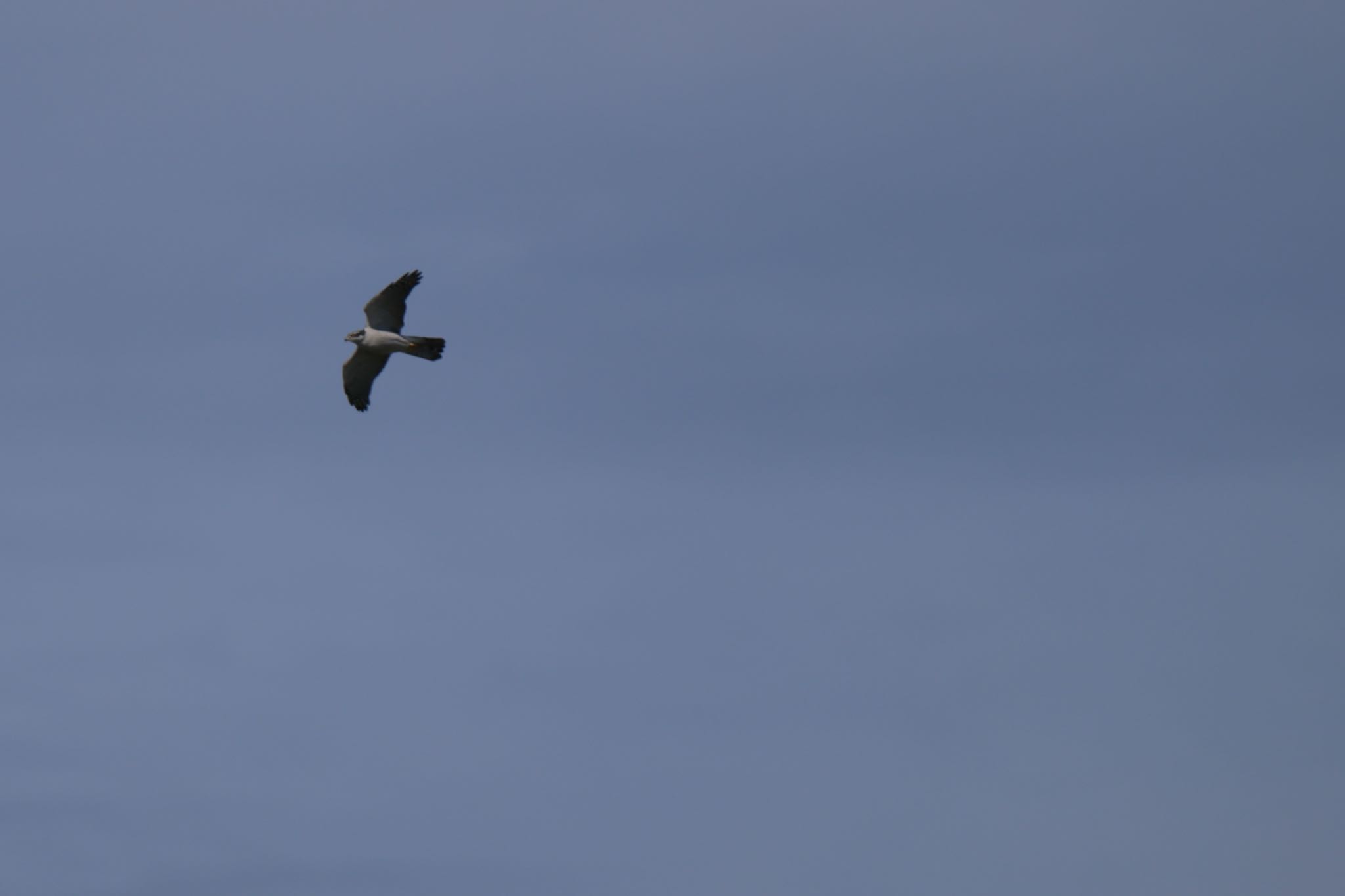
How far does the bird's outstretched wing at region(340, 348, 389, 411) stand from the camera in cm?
7125

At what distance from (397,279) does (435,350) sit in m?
2.91

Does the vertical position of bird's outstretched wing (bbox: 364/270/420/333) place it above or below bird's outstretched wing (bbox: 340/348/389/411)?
above

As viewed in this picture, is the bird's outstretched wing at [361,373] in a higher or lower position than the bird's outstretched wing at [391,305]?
lower

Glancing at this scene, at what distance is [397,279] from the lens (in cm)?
6888

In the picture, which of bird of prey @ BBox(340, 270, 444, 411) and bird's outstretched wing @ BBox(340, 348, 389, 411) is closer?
bird of prey @ BBox(340, 270, 444, 411)

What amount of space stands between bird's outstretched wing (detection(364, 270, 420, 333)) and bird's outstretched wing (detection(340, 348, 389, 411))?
1.52m

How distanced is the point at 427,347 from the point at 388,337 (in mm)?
1541

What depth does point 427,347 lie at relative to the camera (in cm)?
6875

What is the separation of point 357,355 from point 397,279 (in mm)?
3973

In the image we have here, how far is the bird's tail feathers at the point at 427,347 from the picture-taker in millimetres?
68625

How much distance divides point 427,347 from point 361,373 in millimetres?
4360

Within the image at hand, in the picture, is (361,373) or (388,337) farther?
(361,373)

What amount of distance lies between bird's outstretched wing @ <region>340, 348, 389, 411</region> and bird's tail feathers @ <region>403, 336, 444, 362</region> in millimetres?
2339

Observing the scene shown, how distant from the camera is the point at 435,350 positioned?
68938 millimetres
